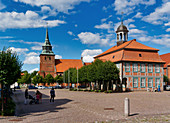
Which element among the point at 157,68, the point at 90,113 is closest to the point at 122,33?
the point at 157,68

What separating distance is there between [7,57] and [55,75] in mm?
82148

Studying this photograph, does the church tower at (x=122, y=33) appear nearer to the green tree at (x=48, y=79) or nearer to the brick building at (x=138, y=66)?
the brick building at (x=138, y=66)

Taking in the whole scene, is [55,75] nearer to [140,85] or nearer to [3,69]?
[140,85]

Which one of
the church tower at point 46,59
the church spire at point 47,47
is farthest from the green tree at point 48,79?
the church spire at point 47,47

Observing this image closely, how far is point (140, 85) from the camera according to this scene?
1727 inches

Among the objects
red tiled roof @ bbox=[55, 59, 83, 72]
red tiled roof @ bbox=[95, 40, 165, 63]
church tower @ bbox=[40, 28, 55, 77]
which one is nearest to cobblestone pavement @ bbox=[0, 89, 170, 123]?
red tiled roof @ bbox=[95, 40, 165, 63]

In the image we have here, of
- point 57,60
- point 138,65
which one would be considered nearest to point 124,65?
point 138,65

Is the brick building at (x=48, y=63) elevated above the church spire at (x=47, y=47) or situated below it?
below

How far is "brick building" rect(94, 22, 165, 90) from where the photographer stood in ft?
142

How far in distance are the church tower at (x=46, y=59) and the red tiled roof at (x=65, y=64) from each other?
4419mm

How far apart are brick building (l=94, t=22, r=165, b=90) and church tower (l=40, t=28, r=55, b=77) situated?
52.4m

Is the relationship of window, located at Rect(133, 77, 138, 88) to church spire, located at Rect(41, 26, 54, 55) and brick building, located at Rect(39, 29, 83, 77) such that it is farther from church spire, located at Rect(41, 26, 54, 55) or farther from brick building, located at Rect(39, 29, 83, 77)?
church spire, located at Rect(41, 26, 54, 55)

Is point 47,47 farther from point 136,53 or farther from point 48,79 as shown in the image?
Answer: point 136,53

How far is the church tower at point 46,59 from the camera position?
92.8 meters
